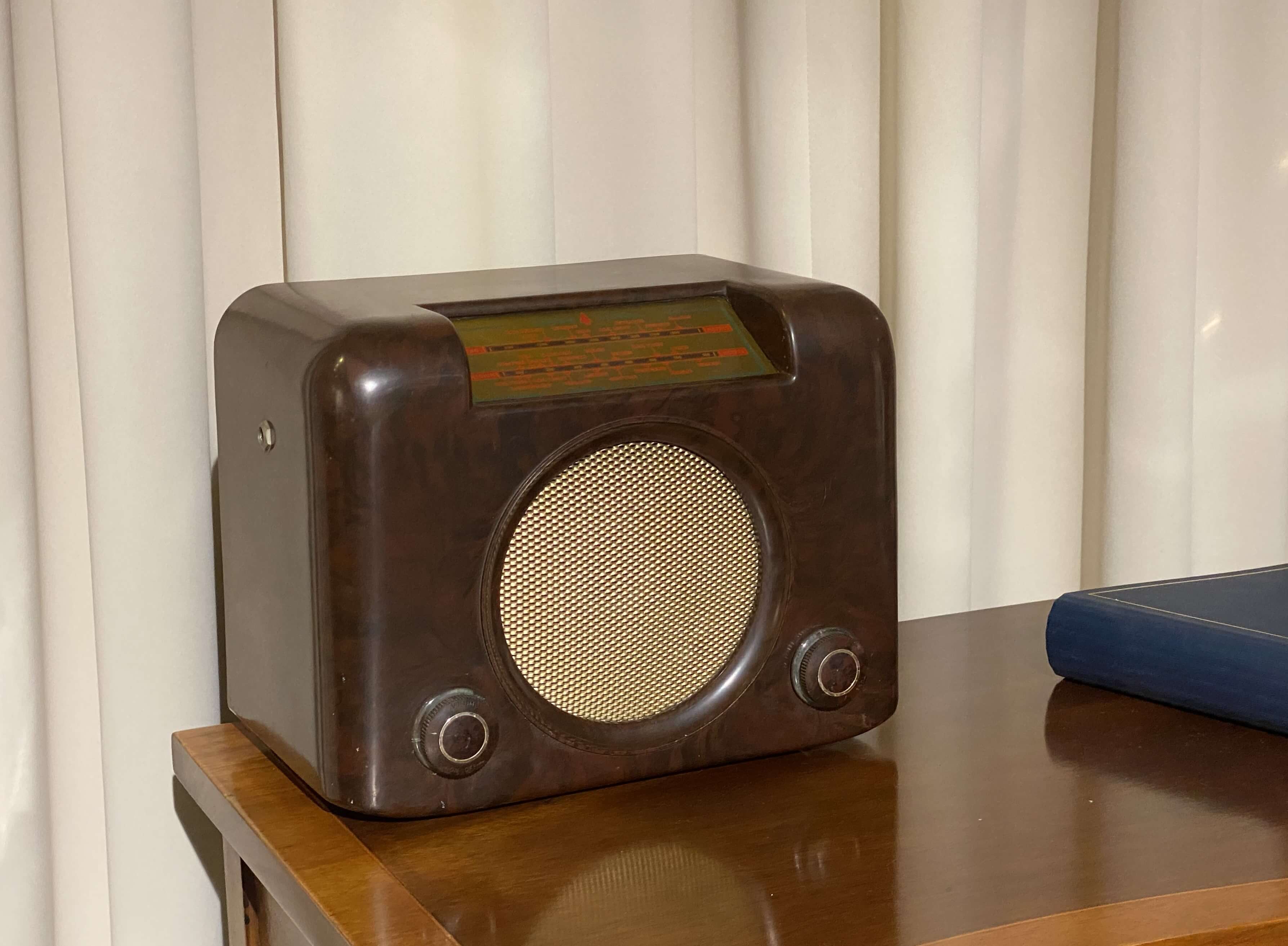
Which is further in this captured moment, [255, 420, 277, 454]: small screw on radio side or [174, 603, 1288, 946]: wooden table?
[255, 420, 277, 454]: small screw on radio side

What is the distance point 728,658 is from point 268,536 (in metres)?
0.24

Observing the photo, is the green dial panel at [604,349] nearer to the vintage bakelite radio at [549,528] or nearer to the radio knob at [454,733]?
the vintage bakelite radio at [549,528]

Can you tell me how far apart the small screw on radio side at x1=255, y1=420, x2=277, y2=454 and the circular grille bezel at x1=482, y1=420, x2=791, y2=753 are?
0.12 m

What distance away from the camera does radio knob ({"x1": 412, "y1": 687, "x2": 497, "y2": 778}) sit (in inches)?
25.7

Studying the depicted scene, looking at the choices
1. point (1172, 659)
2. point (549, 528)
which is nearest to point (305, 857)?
point (549, 528)

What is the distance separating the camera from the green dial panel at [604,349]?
0.67 m

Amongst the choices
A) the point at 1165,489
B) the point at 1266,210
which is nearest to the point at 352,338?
the point at 1165,489

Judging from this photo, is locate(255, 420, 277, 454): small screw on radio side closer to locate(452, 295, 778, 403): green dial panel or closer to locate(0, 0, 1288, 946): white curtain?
locate(452, 295, 778, 403): green dial panel

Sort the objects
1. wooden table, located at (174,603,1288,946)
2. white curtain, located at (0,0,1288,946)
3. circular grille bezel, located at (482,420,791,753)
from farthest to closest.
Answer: white curtain, located at (0,0,1288,946), circular grille bezel, located at (482,420,791,753), wooden table, located at (174,603,1288,946)

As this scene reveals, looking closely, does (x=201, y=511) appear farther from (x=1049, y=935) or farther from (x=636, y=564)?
(x=1049, y=935)

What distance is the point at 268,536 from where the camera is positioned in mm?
705

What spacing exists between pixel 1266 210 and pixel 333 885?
1.17 m

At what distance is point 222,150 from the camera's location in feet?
3.29

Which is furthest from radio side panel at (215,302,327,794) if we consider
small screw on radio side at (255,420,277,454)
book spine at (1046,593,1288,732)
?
book spine at (1046,593,1288,732)
